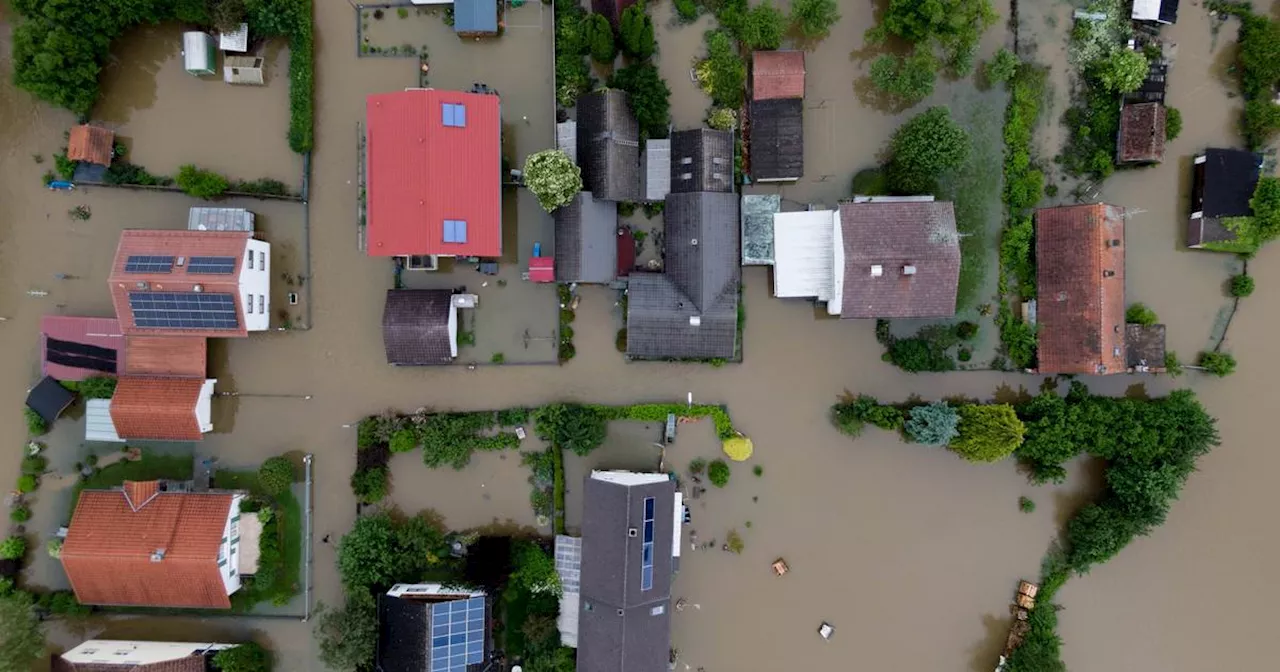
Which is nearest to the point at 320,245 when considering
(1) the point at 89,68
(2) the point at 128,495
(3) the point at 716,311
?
(1) the point at 89,68

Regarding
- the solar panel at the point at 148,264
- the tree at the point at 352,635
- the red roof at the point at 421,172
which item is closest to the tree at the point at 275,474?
the tree at the point at 352,635

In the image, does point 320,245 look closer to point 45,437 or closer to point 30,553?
point 45,437

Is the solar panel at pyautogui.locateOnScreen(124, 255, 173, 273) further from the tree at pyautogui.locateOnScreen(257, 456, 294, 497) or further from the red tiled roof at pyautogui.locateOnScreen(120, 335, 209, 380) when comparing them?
the tree at pyautogui.locateOnScreen(257, 456, 294, 497)

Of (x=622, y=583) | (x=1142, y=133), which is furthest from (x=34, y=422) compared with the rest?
(x=1142, y=133)

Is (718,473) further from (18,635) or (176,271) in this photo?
(18,635)

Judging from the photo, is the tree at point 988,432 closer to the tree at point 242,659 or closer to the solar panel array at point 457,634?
the solar panel array at point 457,634

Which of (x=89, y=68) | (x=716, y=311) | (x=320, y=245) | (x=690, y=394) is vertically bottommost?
(x=690, y=394)
